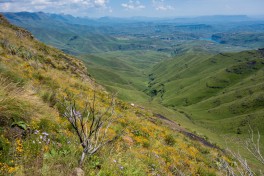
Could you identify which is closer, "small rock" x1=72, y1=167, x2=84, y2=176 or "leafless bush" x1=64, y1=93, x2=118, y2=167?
"small rock" x1=72, y1=167, x2=84, y2=176

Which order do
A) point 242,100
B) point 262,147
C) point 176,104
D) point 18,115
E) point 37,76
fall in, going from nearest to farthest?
point 18,115, point 37,76, point 262,147, point 242,100, point 176,104

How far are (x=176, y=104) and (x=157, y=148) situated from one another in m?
189

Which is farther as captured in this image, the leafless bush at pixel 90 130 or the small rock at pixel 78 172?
the leafless bush at pixel 90 130

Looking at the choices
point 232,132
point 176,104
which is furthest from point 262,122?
point 176,104

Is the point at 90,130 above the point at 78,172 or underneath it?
above

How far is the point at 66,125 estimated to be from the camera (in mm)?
7992

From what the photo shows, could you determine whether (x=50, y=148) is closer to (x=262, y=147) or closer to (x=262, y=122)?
(x=262, y=147)

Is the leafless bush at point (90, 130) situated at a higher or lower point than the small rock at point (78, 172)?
higher

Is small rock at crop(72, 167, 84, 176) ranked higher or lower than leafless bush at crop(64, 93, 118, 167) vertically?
lower

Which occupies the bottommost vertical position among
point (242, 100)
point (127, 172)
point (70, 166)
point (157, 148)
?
point (242, 100)

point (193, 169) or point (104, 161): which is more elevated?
point (104, 161)

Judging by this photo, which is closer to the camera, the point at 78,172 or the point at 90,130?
the point at 78,172

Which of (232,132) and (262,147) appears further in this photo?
(232,132)

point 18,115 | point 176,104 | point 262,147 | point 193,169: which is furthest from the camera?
point 176,104
